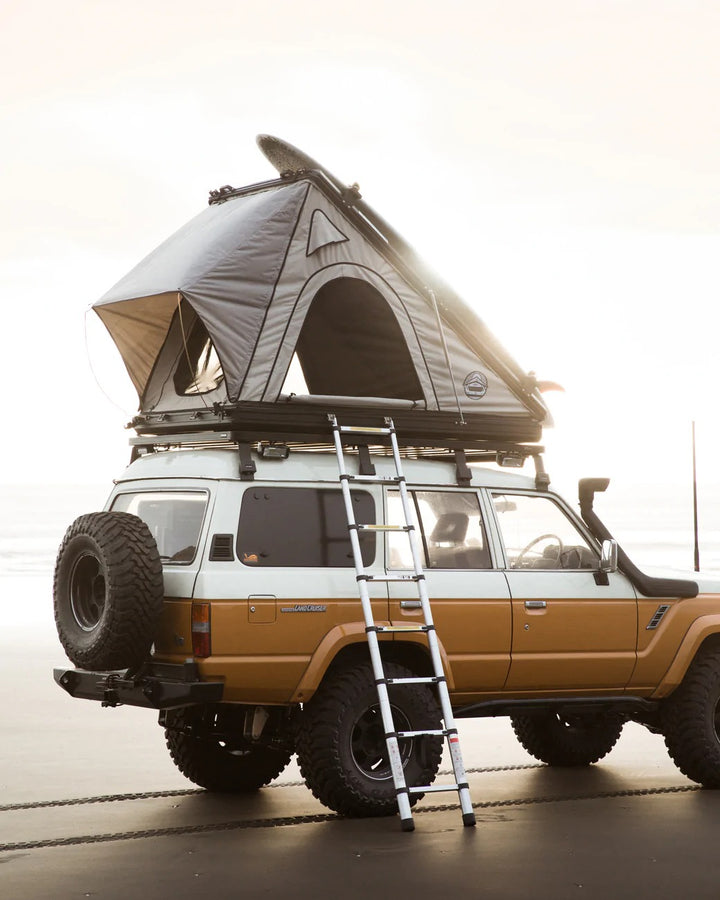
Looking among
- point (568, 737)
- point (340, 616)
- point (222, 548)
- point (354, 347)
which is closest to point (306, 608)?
point (340, 616)

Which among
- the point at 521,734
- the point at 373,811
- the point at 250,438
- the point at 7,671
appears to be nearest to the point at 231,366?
the point at 250,438

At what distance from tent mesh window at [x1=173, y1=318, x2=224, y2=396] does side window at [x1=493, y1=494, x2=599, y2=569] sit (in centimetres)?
207

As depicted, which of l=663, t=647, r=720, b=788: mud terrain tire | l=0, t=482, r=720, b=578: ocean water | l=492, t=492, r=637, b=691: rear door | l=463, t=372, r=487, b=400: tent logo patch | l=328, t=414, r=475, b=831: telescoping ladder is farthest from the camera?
l=0, t=482, r=720, b=578: ocean water

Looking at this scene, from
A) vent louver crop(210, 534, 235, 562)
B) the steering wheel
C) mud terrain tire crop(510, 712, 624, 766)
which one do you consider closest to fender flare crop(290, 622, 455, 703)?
vent louver crop(210, 534, 235, 562)

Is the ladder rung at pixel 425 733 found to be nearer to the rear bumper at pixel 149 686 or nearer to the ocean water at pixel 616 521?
the rear bumper at pixel 149 686

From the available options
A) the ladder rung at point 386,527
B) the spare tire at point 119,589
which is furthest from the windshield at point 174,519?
the ladder rung at point 386,527

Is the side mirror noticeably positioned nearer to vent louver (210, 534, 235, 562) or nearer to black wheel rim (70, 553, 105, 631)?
vent louver (210, 534, 235, 562)

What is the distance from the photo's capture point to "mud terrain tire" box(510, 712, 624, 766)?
421 inches

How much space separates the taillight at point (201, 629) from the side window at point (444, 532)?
138cm

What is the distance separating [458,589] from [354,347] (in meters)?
2.30

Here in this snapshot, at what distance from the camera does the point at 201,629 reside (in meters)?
7.90

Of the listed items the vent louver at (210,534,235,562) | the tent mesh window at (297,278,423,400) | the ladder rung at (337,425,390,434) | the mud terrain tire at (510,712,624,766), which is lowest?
the mud terrain tire at (510,712,624,766)

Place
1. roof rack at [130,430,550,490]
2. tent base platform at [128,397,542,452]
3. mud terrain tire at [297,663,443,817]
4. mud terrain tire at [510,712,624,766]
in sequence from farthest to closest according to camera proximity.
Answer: mud terrain tire at [510,712,624,766] → tent base platform at [128,397,542,452] → roof rack at [130,430,550,490] → mud terrain tire at [297,663,443,817]

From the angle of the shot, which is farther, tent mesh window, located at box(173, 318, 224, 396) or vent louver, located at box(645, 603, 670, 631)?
vent louver, located at box(645, 603, 670, 631)
